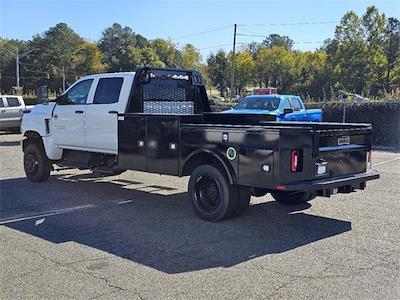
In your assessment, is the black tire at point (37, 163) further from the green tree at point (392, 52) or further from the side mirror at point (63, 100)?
the green tree at point (392, 52)

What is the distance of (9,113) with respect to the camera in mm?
22531

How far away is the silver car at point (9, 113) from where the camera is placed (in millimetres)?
22375

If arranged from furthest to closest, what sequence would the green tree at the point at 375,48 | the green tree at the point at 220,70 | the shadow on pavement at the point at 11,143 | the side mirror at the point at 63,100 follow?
1. the green tree at the point at 220,70
2. the green tree at the point at 375,48
3. the shadow on pavement at the point at 11,143
4. the side mirror at the point at 63,100

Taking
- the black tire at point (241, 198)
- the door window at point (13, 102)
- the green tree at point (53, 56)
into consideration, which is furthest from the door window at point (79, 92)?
the green tree at point (53, 56)

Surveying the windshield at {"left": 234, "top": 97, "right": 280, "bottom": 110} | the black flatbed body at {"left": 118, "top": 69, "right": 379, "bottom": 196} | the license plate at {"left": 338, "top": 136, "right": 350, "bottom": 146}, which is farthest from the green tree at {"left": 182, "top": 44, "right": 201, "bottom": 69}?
the license plate at {"left": 338, "top": 136, "right": 350, "bottom": 146}

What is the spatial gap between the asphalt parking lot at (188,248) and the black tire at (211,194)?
0.18m

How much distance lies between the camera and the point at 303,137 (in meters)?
6.43

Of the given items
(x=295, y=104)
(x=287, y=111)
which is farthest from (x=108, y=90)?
(x=295, y=104)

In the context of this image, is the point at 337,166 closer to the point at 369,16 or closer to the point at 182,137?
the point at 182,137

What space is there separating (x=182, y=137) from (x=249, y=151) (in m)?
1.39

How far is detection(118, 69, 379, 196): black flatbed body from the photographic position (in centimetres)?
642

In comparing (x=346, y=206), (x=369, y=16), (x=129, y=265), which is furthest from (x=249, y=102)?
(x=369, y=16)

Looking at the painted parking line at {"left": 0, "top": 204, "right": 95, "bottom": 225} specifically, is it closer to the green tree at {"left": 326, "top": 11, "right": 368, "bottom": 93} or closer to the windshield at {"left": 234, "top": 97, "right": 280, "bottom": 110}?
the windshield at {"left": 234, "top": 97, "right": 280, "bottom": 110}

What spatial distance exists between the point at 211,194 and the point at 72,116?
4.00 metres
